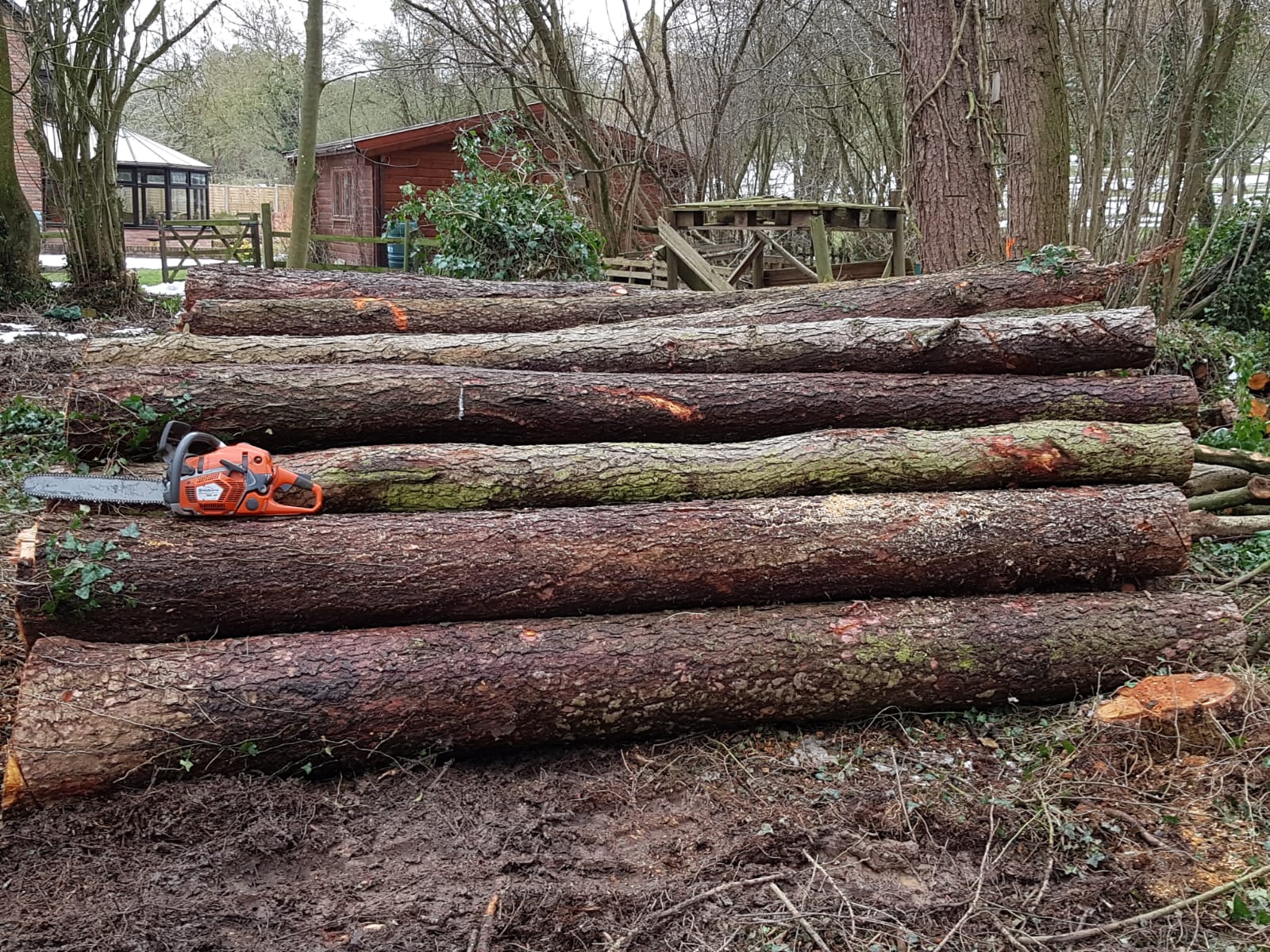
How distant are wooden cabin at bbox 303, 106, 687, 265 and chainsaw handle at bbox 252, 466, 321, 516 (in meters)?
15.4

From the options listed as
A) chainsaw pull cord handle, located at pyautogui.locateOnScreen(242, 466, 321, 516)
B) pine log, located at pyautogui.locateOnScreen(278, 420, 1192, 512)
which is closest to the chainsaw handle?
chainsaw pull cord handle, located at pyautogui.locateOnScreen(242, 466, 321, 516)

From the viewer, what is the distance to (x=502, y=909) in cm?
284

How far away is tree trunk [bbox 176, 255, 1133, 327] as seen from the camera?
5520mm

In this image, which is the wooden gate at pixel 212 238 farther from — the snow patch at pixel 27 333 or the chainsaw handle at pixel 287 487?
the chainsaw handle at pixel 287 487

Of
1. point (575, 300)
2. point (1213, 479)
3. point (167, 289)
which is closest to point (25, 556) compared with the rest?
point (575, 300)

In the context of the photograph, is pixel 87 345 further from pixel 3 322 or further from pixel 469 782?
pixel 3 322

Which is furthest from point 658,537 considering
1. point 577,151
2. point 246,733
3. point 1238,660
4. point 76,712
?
point 577,151

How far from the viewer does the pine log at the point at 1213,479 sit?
6113 mm

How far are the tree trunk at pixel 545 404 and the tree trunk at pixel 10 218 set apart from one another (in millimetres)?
11003

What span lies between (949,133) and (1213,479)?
3547 millimetres

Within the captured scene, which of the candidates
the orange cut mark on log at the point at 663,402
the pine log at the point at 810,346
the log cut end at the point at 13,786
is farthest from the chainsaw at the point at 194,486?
the orange cut mark on log at the point at 663,402

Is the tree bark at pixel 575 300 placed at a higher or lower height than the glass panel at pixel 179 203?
lower

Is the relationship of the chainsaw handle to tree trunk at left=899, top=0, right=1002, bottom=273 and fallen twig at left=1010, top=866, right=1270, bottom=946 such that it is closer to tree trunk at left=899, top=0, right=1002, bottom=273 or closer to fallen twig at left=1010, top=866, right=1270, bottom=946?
fallen twig at left=1010, top=866, right=1270, bottom=946

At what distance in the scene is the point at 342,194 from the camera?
25.5 meters
